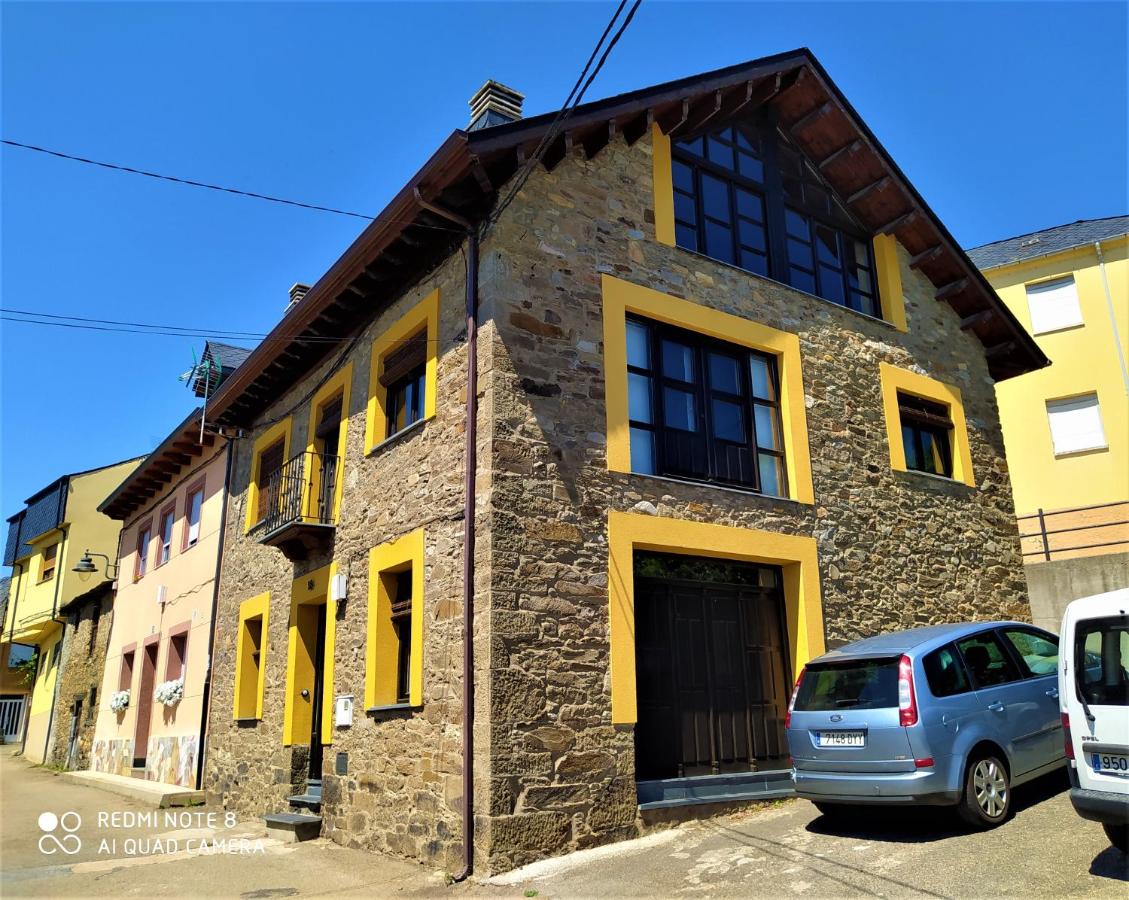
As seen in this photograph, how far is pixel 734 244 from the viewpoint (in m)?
12.1

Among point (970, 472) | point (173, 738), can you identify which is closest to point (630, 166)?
point (970, 472)

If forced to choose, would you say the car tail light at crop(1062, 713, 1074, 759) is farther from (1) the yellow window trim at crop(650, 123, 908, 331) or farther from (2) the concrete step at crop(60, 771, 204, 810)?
(2) the concrete step at crop(60, 771, 204, 810)

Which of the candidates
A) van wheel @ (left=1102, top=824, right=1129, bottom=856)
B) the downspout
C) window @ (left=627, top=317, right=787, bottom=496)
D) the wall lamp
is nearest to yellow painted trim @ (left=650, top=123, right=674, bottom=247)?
window @ (left=627, top=317, right=787, bottom=496)

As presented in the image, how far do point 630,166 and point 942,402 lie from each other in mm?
6419

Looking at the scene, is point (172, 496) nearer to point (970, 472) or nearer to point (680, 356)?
point (680, 356)

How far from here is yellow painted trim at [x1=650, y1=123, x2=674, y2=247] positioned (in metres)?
11.1

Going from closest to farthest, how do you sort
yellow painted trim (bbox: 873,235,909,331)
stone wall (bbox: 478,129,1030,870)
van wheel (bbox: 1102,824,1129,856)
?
van wheel (bbox: 1102,824,1129,856) < stone wall (bbox: 478,129,1030,870) < yellow painted trim (bbox: 873,235,909,331)

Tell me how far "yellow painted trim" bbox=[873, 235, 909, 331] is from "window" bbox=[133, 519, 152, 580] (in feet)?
54.4

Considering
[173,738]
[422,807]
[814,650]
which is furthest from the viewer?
[173,738]

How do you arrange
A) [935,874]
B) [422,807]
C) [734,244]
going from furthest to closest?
[734,244] < [422,807] < [935,874]

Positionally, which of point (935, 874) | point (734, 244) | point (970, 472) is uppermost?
point (734, 244)

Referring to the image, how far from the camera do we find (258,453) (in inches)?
602

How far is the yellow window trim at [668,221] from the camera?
11156mm

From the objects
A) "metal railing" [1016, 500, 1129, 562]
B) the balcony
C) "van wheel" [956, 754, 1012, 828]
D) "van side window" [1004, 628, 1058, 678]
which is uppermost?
"metal railing" [1016, 500, 1129, 562]
